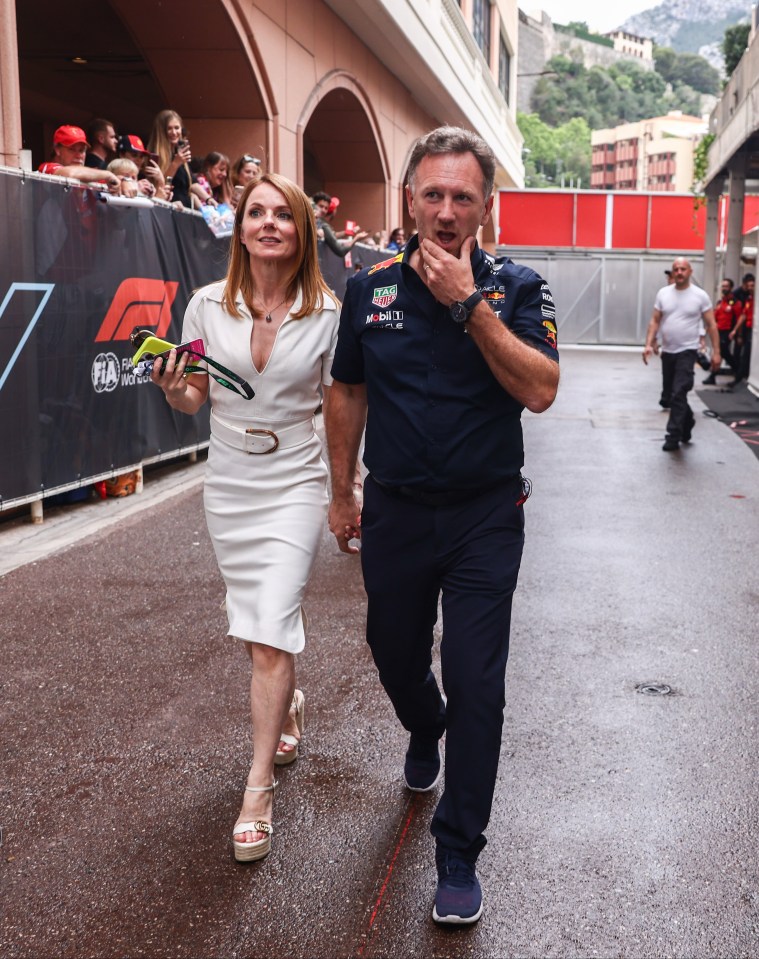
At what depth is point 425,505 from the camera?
321 centimetres

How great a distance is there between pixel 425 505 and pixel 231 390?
82cm

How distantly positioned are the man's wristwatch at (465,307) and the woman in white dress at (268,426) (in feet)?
2.37

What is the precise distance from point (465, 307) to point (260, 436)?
970 millimetres

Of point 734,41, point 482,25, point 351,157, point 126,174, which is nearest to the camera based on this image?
point 126,174

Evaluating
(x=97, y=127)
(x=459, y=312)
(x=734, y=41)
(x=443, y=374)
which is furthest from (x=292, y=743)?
(x=734, y=41)

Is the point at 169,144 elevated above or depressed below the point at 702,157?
below

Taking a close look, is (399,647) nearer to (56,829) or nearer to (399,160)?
(56,829)

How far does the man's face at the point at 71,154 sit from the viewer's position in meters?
8.34

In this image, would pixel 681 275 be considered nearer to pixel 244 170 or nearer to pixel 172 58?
pixel 244 170

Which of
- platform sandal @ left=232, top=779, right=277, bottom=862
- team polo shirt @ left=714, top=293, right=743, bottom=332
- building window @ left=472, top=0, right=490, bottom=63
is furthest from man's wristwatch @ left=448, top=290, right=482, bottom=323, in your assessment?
building window @ left=472, top=0, right=490, bottom=63

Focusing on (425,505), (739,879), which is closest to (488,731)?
(425,505)

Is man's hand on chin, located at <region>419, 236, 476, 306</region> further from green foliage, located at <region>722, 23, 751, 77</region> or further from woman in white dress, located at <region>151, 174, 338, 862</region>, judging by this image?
green foliage, located at <region>722, 23, 751, 77</region>

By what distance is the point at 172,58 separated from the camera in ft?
44.9

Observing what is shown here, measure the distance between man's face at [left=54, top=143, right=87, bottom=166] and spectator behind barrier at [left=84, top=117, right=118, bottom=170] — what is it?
29.5 inches
